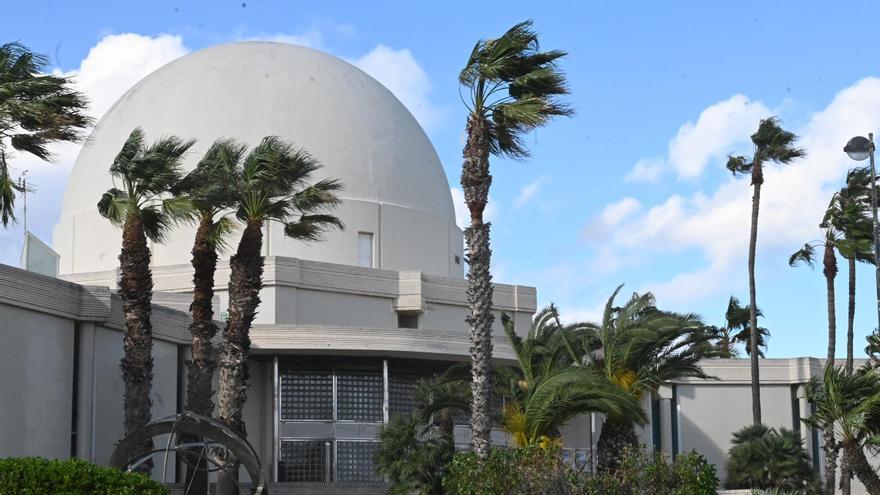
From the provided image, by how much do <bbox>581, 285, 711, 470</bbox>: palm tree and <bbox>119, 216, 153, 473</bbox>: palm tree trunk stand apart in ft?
29.4

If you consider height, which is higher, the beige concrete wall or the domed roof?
the domed roof

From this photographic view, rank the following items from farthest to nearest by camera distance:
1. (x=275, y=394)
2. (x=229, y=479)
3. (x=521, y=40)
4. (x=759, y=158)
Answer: (x=759, y=158)
(x=275, y=394)
(x=229, y=479)
(x=521, y=40)

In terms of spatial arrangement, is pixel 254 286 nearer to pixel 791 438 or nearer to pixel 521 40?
pixel 521 40

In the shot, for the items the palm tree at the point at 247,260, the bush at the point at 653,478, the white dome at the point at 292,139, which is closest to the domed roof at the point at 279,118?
the white dome at the point at 292,139

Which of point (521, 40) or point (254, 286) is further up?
point (521, 40)

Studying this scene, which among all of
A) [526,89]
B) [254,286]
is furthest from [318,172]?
[526,89]

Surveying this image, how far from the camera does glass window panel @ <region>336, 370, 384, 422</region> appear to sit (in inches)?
1455

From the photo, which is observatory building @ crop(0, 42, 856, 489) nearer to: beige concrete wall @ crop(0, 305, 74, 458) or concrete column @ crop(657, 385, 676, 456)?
concrete column @ crop(657, 385, 676, 456)

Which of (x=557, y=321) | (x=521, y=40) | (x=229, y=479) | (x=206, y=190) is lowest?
(x=229, y=479)

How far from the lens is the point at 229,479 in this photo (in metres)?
26.1

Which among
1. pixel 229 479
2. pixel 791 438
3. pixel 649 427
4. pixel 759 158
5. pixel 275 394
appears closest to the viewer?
pixel 229 479

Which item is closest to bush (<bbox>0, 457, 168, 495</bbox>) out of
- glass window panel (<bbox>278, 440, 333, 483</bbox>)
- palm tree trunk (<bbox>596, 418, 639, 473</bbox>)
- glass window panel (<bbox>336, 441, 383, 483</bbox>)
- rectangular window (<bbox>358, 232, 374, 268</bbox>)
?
palm tree trunk (<bbox>596, 418, 639, 473</bbox>)

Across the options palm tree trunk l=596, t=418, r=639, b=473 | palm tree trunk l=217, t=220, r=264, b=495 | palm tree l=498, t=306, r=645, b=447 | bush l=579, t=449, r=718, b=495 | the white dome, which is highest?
the white dome

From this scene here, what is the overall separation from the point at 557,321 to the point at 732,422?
48.4ft
